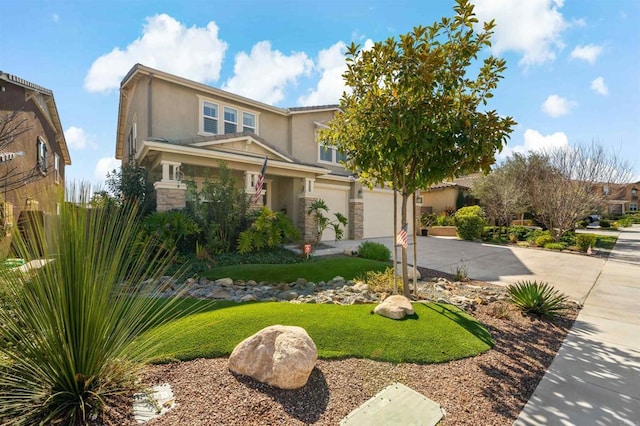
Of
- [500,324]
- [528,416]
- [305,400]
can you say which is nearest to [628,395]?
[528,416]

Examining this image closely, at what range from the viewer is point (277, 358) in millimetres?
2920

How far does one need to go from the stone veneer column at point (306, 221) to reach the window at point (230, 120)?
14.9 feet

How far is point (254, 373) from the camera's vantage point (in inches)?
116

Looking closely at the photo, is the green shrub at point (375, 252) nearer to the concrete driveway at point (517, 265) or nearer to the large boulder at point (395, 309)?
the concrete driveway at point (517, 265)

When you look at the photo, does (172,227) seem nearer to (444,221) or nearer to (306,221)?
(306,221)

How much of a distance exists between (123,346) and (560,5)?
10.2 metres

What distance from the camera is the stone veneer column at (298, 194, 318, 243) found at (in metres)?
13.5

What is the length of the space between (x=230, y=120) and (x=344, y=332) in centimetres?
1253

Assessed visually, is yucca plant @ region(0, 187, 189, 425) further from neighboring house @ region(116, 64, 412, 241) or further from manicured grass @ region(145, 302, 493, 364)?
neighboring house @ region(116, 64, 412, 241)

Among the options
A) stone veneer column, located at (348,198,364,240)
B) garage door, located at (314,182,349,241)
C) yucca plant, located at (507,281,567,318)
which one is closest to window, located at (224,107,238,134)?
garage door, located at (314,182,349,241)

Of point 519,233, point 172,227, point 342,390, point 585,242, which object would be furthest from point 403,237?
point 519,233

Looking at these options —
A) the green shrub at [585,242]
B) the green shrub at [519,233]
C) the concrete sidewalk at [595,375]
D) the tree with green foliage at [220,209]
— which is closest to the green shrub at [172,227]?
the tree with green foliage at [220,209]

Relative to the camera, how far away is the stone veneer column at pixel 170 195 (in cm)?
1016

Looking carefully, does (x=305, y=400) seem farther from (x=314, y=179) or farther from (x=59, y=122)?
(x=59, y=122)
